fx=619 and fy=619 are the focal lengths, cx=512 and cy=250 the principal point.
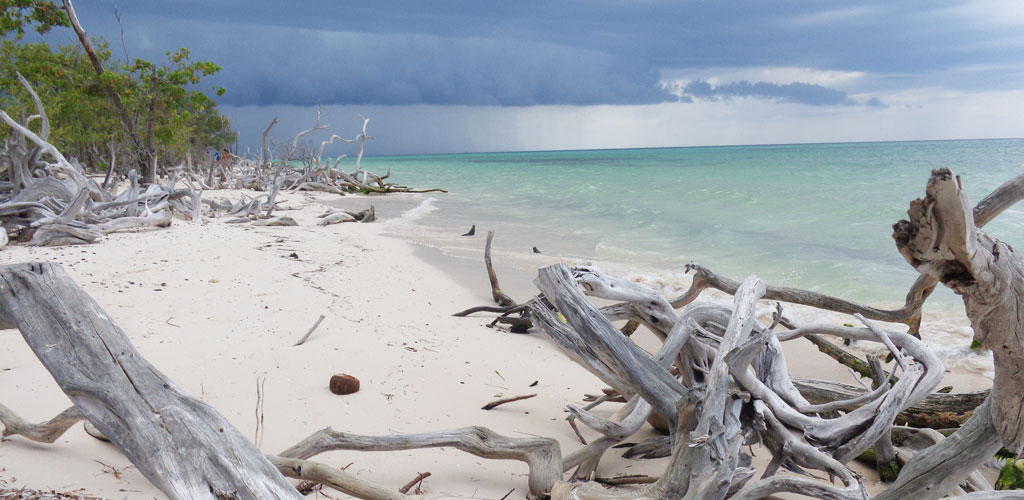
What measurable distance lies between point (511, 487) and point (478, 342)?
230cm

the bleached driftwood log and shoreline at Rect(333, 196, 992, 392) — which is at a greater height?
the bleached driftwood log

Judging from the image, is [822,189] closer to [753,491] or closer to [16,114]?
[753,491]

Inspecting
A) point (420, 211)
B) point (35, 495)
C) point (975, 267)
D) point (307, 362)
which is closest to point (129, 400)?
point (35, 495)

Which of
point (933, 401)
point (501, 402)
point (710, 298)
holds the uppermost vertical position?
point (933, 401)

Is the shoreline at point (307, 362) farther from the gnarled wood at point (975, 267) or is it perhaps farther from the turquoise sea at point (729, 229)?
the turquoise sea at point (729, 229)

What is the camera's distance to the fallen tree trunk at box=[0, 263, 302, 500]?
5.41 ft

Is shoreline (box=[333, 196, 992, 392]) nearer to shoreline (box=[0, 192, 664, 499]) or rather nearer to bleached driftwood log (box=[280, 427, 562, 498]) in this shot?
shoreline (box=[0, 192, 664, 499])

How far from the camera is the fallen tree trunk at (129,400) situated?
5.41 feet

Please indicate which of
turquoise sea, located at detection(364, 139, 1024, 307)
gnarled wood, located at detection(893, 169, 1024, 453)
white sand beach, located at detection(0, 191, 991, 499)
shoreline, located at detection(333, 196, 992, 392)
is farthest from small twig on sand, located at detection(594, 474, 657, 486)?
turquoise sea, located at detection(364, 139, 1024, 307)

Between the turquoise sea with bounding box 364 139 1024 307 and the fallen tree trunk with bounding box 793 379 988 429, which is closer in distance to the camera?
the fallen tree trunk with bounding box 793 379 988 429

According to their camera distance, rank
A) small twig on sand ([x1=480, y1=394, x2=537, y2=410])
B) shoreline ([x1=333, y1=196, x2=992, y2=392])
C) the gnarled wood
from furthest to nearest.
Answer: shoreline ([x1=333, y1=196, x2=992, y2=392]), small twig on sand ([x1=480, y1=394, x2=537, y2=410]), the gnarled wood

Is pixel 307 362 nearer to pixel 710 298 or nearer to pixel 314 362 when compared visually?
pixel 314 362

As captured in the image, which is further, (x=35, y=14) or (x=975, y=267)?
(x=35, y=14)

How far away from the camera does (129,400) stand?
5.68 feet
